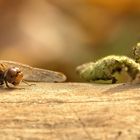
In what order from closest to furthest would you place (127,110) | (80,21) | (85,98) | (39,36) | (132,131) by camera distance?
(132,131) → (127,110) → (85,98) → (39,36) → (80,21)

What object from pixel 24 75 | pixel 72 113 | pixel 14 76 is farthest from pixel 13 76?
pixel 72 113

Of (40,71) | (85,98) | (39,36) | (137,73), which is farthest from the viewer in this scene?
(39,36)

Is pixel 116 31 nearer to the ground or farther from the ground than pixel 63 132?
farther from the ground

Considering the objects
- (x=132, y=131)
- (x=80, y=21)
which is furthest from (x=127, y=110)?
(x=80, y=21)

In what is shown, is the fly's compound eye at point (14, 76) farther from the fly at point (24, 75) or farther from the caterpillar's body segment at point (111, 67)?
the caterpillar's body segment at point (111, 67)

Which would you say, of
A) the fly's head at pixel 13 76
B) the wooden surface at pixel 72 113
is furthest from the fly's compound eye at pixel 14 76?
the wooden surface at pixel 72 113

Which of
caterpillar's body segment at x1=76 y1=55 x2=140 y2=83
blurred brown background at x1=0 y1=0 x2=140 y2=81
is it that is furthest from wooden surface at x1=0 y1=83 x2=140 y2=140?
blurred brown background at x1=0 y1=0 x2=140 y2=81

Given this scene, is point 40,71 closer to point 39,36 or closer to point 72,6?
point 39,36

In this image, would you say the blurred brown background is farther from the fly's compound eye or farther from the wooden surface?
the wooden surface
